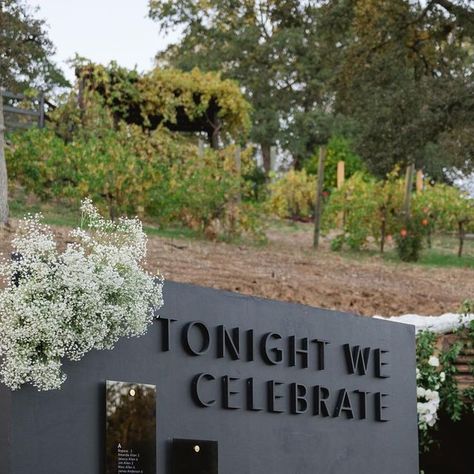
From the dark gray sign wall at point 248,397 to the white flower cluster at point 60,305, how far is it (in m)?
0.18

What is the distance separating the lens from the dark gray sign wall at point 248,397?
5574 millimetres

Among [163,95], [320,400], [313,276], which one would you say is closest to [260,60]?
[163,95]

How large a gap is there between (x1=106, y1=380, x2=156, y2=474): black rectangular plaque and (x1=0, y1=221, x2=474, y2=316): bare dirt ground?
5.34 m

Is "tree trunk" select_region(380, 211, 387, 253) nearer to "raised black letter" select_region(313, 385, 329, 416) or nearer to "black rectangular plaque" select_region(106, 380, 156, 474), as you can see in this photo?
"raised black letter" select_region(313, 385, 329, 416)

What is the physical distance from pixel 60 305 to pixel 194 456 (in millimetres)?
1361

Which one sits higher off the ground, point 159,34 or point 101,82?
point 159,34

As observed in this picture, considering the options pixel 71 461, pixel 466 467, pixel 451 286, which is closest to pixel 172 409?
pixel 71 461

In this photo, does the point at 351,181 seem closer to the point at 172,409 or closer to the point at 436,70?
the point at 436,70

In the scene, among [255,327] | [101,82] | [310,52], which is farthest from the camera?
[310,52]

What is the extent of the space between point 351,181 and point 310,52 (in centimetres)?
1301

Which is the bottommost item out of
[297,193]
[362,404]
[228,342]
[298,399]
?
[362,404]

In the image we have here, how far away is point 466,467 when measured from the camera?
11.4 meters

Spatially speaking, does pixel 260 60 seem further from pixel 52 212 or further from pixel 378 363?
pixel 378 363

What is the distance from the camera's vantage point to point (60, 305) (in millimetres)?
5348
